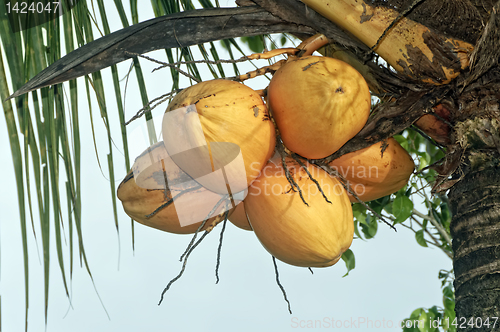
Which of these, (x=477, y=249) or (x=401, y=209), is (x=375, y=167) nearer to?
(x=477, y=249)

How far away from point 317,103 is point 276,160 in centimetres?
22

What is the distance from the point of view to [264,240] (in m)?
1.24

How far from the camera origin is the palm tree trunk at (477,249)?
3.70ft

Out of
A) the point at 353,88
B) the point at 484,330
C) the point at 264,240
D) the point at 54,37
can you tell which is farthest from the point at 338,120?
the point at 54,37

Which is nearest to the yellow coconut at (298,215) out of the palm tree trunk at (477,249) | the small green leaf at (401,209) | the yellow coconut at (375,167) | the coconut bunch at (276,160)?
the coconut bunch at (276,160)

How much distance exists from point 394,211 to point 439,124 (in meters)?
0.86

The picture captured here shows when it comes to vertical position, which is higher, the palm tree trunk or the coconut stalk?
the coconut stalk

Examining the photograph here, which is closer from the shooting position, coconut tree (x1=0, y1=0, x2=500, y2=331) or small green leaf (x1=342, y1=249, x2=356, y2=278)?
coconut tree (x1=0, y1=0, x2=500, y2=331)

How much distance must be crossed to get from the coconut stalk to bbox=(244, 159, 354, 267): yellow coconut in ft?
1.27

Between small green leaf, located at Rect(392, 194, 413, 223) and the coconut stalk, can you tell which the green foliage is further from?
the coconut stalk

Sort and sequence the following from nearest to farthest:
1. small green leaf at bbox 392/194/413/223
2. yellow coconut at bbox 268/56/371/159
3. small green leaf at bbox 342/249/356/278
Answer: yellow coconut at bbox 268/56/371/159
small green leaf at bbox 392/194/413/223
small green leaf at bbox 342/249/356/278

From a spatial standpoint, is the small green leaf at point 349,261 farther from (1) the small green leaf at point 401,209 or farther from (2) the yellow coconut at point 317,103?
(2) the yellow coconut at point 317,103

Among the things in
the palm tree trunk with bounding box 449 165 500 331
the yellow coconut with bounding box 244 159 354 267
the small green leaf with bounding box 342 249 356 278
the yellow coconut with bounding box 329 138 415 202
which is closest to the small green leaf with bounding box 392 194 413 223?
the small green leaf with bounding box 342 249 356 278

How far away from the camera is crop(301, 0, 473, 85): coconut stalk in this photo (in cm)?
124
